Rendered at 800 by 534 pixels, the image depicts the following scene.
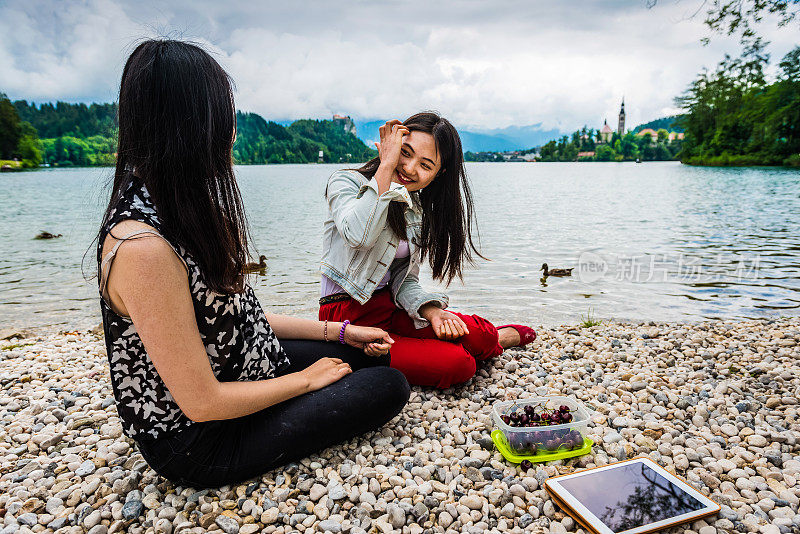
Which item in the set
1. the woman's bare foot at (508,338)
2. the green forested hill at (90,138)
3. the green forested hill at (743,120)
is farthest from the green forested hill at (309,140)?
the woman's bare foot at (508,338)

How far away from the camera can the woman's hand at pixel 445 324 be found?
13.0ft

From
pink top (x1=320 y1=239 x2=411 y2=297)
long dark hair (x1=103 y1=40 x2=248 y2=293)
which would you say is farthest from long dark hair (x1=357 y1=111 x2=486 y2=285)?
long dark hair (x1=103 y1=40 x2=248 y2=293)

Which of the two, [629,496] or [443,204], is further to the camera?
[443,204]

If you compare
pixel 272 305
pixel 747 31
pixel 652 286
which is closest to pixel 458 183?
pixel 747 31

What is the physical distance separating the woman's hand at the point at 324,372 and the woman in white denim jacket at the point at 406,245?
90 centimetres

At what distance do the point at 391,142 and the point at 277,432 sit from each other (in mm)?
2106

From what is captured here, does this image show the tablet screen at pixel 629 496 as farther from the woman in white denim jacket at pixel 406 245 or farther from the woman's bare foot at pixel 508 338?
the woman's bare foot at pixel 508 338

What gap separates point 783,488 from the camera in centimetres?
268

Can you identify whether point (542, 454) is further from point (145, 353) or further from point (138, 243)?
point (138, 243)

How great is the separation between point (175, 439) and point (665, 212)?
2522 cm

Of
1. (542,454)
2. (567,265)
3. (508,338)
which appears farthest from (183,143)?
(567,265)

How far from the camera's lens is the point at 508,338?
5.05 m

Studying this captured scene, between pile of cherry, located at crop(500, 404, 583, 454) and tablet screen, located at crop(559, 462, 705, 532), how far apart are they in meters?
Answer: 0.32

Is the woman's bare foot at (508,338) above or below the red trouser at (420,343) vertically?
below
